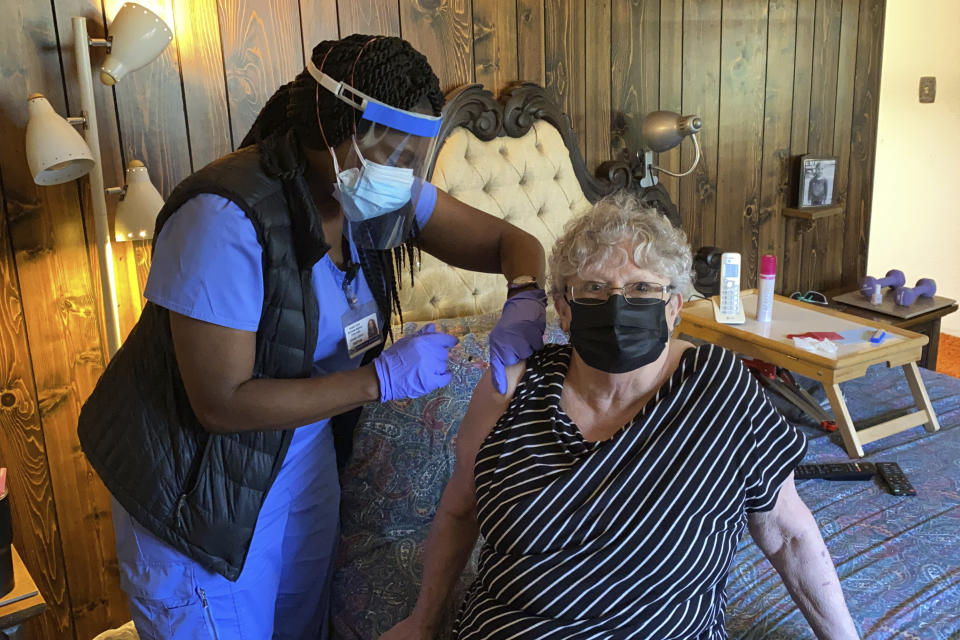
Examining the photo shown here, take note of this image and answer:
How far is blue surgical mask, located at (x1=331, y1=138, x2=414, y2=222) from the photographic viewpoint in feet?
4.00

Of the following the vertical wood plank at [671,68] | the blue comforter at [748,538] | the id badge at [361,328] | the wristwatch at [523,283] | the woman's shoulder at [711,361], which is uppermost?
the vertical wood plank at [671,68]

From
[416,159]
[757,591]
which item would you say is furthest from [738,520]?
[416,159]

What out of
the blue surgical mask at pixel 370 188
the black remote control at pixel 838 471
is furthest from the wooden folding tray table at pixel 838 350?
the blue surgical mask at pixel 370 188

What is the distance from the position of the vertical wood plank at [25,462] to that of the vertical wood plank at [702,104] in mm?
2388

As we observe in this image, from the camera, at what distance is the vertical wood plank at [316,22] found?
7.23ft

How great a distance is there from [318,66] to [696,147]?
7.21 ft

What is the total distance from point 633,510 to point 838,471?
977mm

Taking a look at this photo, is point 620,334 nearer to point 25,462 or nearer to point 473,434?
point 473,434

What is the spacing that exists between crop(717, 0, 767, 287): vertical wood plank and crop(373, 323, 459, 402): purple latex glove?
2.33 meters

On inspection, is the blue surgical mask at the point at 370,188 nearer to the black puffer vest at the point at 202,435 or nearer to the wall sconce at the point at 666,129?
the black puffer vest at the point at 202,435

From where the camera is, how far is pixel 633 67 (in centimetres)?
293

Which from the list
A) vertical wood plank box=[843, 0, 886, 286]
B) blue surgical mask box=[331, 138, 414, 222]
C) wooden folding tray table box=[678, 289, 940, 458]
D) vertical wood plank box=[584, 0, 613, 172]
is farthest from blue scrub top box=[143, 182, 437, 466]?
vertical wood plank box=[843, 0, 886, 286]

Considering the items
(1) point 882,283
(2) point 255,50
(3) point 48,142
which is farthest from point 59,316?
(1) point 882,283

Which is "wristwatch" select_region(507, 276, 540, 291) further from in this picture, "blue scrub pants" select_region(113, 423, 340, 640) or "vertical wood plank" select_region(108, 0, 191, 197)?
"vertical wood plank" select_region(108, 0, 191, 197)
